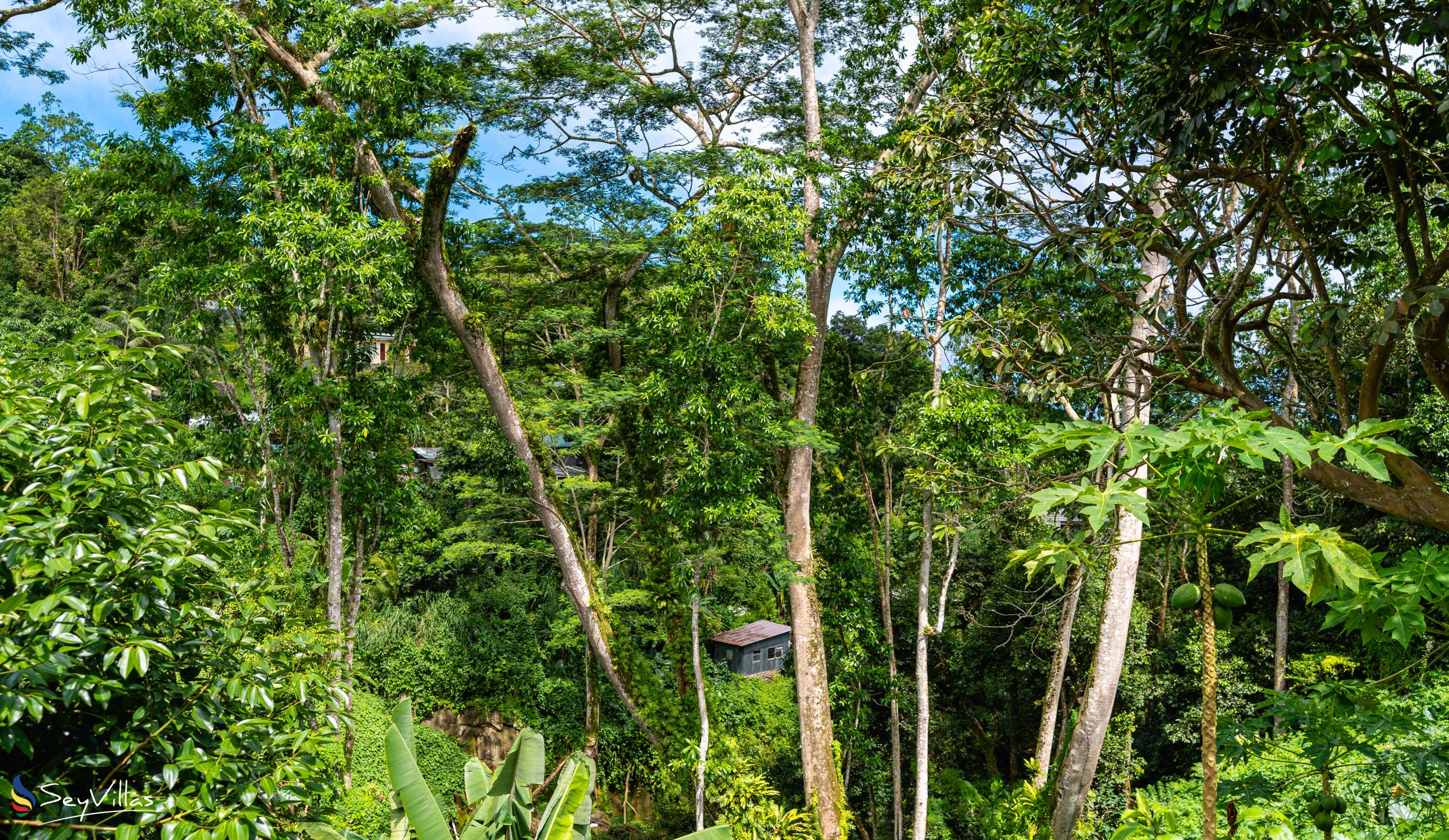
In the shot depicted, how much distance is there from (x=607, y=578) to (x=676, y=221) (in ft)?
17.0

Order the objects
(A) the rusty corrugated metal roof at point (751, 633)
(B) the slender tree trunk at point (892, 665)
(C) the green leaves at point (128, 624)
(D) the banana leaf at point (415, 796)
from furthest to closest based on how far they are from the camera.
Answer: (A) the rusty corrugated metal roof at point (751, 633) < (B) the slender tree trunk at point (892, 665) < (D) the banana leaf at point (415, 796) < (C) the green leaves at point (128, 624)

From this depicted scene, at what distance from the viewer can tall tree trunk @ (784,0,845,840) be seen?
327 inches

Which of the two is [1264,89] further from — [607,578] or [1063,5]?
[607,578]

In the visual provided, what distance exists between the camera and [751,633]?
16.4 m

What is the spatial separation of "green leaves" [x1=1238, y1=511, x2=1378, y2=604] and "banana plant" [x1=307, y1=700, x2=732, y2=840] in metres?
2.80

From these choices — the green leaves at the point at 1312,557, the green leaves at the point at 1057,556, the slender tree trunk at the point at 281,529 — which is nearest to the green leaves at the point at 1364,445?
the green leaves at the point at 1312,557

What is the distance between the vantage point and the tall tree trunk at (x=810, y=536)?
27.2 ft

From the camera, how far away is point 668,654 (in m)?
8.94

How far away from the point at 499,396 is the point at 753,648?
9.84 meters

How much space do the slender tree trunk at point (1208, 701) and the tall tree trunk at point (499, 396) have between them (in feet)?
22.5

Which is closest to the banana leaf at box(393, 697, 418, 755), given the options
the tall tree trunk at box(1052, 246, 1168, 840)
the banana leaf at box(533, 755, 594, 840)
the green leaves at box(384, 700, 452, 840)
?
the green leaves at box(384, 700, 452, 840)

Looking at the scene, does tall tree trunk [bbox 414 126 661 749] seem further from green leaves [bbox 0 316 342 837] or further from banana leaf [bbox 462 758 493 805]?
green leaves [bbox 0 316 342 837]
